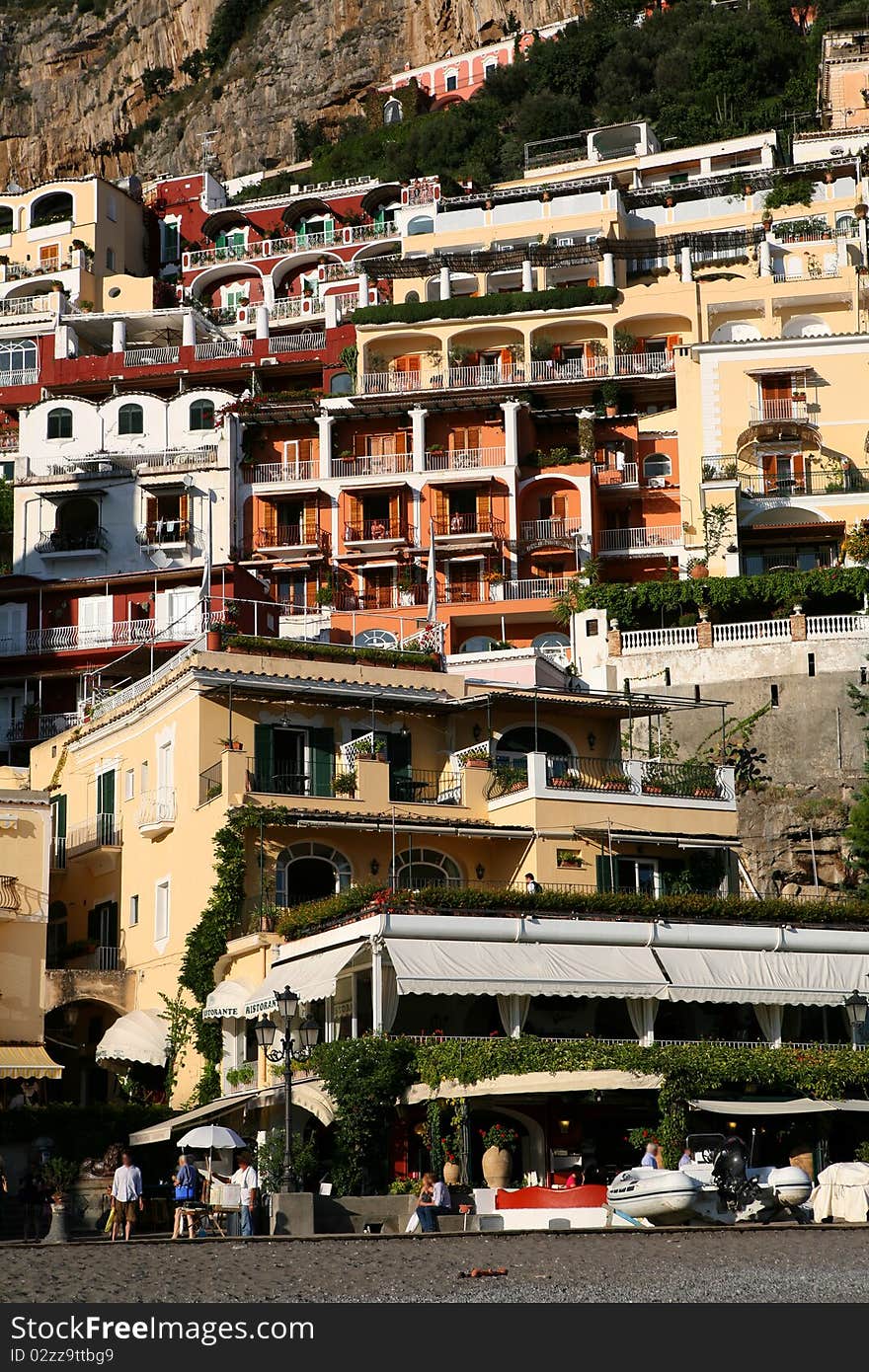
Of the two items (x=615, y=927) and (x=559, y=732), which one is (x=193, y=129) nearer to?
(x=559, y=732)

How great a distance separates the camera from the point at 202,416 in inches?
2724

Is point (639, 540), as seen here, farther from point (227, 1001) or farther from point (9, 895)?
point (227, 1001)

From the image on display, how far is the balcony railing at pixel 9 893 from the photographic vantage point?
4038cm

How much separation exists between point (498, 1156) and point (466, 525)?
35.7m

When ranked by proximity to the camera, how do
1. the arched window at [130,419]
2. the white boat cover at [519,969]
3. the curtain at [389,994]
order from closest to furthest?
the white boat cover at [519,969] < the curtain at [389,994] < the arched window at [130,419]

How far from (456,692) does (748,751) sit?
9634 mm

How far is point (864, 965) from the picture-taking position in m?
38.1

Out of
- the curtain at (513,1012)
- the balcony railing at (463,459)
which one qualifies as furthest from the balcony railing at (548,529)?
the curtain at (513,1012)

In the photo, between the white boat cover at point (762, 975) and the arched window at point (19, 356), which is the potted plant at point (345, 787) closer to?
the white boat cover at point (762, 975)

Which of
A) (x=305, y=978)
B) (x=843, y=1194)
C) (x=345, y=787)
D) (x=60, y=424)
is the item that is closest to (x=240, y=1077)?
(x=305, y=978)

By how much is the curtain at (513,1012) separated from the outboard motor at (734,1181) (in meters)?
7.21

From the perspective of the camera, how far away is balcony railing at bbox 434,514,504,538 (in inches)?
2554

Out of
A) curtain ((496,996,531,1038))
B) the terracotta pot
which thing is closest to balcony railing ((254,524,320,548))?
curtain ((496,996,531,1038))
